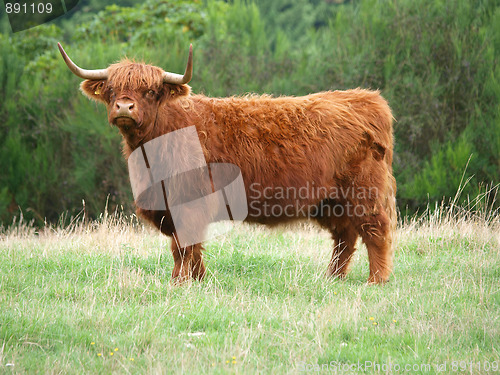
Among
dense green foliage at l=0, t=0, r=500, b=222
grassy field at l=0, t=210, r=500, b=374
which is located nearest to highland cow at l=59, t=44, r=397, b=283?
grassy field at l=0, t=210, r=500, b=374

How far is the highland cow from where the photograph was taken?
15.3 ft

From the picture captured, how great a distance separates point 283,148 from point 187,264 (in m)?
1.18

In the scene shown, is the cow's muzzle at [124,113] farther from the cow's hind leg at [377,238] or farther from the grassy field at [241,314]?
the cow's hind leg at [377,238]

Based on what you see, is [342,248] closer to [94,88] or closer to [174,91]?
[174,91]

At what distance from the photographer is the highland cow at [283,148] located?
15.3 feet

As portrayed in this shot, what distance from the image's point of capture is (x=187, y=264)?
4703 mm

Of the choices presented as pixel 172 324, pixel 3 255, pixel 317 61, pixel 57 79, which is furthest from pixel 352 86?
pixel 172 324

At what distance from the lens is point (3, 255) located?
5277mm

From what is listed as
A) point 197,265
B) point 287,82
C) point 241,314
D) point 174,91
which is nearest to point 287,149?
point 174,91

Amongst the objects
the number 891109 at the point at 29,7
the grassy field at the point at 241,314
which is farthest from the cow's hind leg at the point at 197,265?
the number 891109 at the point at 29,7

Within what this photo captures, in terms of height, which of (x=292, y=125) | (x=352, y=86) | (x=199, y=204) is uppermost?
(x=292, y=125)

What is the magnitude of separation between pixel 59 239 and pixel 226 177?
2519mm

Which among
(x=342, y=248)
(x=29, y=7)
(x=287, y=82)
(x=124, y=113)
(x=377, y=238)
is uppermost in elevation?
(x=29, y=7)

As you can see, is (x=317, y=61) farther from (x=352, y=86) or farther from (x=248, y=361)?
Answer: (x=248, y=361)
